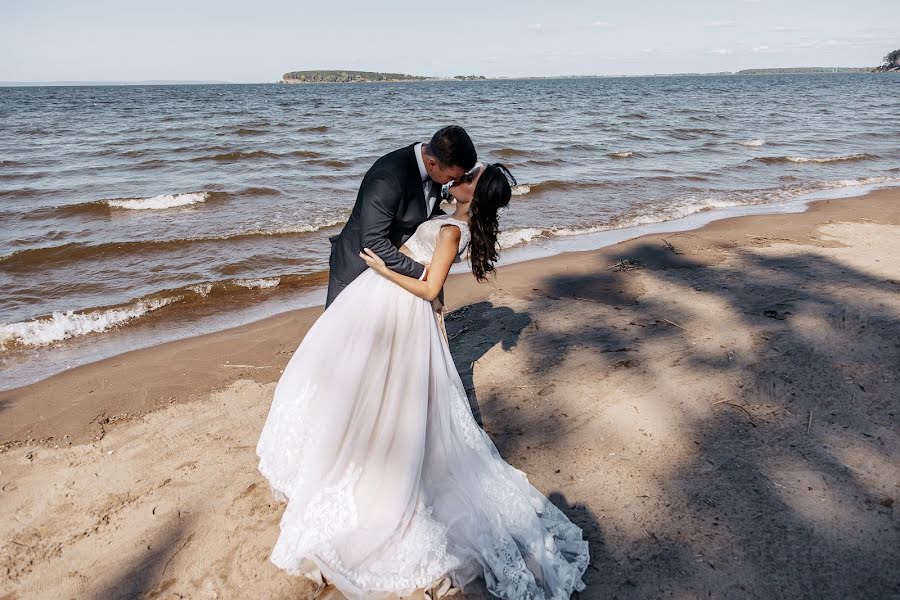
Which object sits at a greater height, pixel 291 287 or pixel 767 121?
pixel 767 121

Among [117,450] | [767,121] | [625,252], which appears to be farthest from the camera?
[767,121]

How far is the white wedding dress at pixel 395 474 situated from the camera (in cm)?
289

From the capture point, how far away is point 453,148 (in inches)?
121

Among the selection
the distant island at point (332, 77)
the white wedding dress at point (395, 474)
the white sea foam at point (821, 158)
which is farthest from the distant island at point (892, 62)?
the white wedding dress at point (395, 474)

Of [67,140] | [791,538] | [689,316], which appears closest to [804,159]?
[689,316]

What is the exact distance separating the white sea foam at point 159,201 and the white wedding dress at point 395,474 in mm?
10379

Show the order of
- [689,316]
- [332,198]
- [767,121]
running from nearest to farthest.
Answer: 1. [689,316]
2. [332,198]
3. [767,121]

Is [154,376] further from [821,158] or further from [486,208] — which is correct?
[821,158]

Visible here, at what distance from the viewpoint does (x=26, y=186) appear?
45.1ft

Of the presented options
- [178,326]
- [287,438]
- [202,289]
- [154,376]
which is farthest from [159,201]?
[287,438]

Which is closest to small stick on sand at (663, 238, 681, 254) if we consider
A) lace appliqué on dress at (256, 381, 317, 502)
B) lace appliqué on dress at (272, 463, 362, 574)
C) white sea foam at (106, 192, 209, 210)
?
lace appliqué on dress at (256, 381, 317, 502)

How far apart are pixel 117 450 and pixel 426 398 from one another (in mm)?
2429

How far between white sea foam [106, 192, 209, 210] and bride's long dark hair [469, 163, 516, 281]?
1089cm

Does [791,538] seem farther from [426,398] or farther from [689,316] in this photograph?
[689,316]
